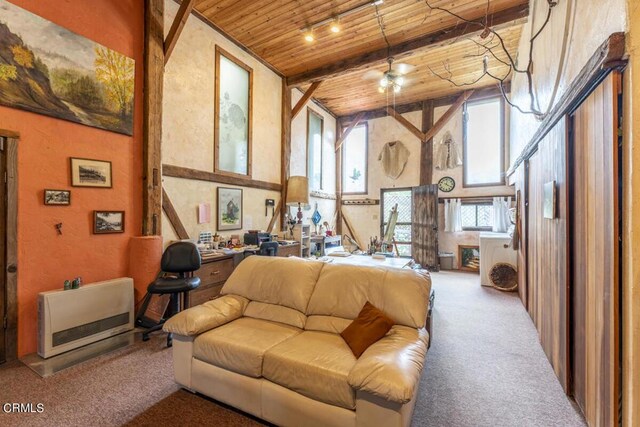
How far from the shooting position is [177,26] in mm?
3482

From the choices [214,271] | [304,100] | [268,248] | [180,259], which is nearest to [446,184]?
[304,100]

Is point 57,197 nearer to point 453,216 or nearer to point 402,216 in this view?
point 402,216

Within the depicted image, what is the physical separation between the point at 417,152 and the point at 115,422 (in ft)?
24.9

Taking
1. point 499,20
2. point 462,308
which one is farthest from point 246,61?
point 462,308

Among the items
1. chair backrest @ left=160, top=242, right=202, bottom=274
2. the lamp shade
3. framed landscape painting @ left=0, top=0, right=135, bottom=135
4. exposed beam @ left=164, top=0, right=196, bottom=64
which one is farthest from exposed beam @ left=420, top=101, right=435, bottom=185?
framed landscape painting @ left=0, top=0, right=135, bottom=135

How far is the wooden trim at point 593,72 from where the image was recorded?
4.48 ft

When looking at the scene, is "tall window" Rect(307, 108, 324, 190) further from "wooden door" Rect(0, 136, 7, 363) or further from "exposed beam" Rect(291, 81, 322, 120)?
"wooden door" Rect(0, 136, 7, 363)

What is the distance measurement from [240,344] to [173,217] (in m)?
2.55

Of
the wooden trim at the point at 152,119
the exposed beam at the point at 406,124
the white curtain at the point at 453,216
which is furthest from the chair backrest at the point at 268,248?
the exposed beam at the point at 406,124

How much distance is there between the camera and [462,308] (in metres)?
4.13

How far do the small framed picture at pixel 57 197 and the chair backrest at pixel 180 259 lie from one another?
1.04 meters

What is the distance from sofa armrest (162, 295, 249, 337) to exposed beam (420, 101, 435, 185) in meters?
6.20

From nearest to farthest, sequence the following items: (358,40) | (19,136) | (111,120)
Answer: (19,136)
(111,120)
(358,40)

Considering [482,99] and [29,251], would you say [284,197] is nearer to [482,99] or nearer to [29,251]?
[29,251]
